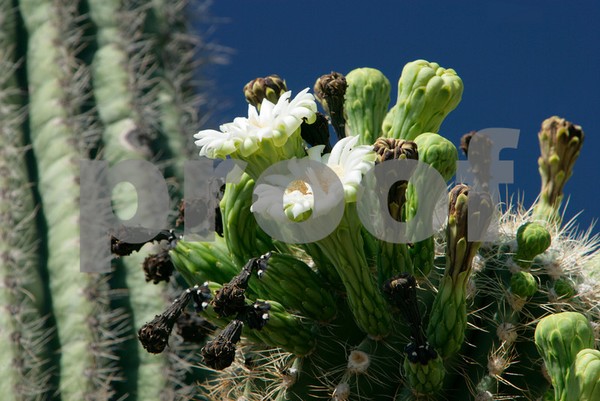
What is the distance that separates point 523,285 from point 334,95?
1.45 feet

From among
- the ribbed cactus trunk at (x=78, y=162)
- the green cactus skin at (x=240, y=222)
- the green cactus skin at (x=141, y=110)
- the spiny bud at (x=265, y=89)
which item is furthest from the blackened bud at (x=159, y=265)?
the green cactus skin at (x=141, y=110)

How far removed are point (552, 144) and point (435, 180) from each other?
42cm

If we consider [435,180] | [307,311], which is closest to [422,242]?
[435,180]

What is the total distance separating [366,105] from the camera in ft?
5.38

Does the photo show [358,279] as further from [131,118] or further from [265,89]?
[131,118]

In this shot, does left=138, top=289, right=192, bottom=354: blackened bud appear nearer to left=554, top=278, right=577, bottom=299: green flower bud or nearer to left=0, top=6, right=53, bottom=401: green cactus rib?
left=554, top=278, right=577, bottom=299: green flower bud

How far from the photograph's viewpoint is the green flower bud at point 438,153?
140 cm

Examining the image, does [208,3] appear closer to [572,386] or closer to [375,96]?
[375,96]

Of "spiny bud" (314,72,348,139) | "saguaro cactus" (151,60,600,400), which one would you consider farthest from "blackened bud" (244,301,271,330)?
"spiny bud" (314,72,348,139)

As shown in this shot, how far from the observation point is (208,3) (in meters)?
3.53

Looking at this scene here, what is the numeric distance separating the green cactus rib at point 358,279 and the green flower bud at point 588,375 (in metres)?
0.29

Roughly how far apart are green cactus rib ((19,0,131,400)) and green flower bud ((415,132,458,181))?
60.6 inches

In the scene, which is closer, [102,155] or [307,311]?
[307,311]

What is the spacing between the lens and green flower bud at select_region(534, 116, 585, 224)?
171cm
